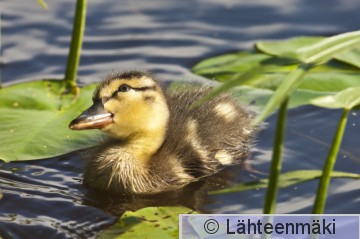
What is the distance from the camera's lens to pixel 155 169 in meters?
4.38

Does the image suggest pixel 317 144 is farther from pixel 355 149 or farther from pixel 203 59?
pixel 203 59

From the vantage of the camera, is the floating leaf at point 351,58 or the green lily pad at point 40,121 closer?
the green lily pad at point 40,121

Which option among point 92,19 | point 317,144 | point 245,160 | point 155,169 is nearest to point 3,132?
point 155,169

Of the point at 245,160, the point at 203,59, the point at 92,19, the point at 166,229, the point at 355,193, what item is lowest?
the point at 166,229

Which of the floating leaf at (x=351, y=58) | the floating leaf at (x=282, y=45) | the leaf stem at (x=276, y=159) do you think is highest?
the floating leaf at (x=282, y=45)

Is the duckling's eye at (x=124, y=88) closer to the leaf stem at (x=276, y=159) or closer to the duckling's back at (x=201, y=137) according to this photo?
the duckling's back at (x=201, y=137)

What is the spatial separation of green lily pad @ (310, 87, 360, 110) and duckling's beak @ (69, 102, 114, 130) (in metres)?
1.60

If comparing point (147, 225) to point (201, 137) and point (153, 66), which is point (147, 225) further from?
point (153, 66)

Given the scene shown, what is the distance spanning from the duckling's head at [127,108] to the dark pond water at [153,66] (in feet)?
0.98

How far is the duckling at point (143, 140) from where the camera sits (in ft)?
14.3

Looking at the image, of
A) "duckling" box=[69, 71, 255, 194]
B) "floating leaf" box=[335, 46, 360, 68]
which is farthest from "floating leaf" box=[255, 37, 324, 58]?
"duckling" box=[69, 71, 255, 194]

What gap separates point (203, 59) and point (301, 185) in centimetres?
163

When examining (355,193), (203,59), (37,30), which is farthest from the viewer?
(37,30)

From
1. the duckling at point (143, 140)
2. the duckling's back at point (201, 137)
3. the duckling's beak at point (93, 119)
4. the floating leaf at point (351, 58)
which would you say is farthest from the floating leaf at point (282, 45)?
the duckling's beak at point (93, 119)
